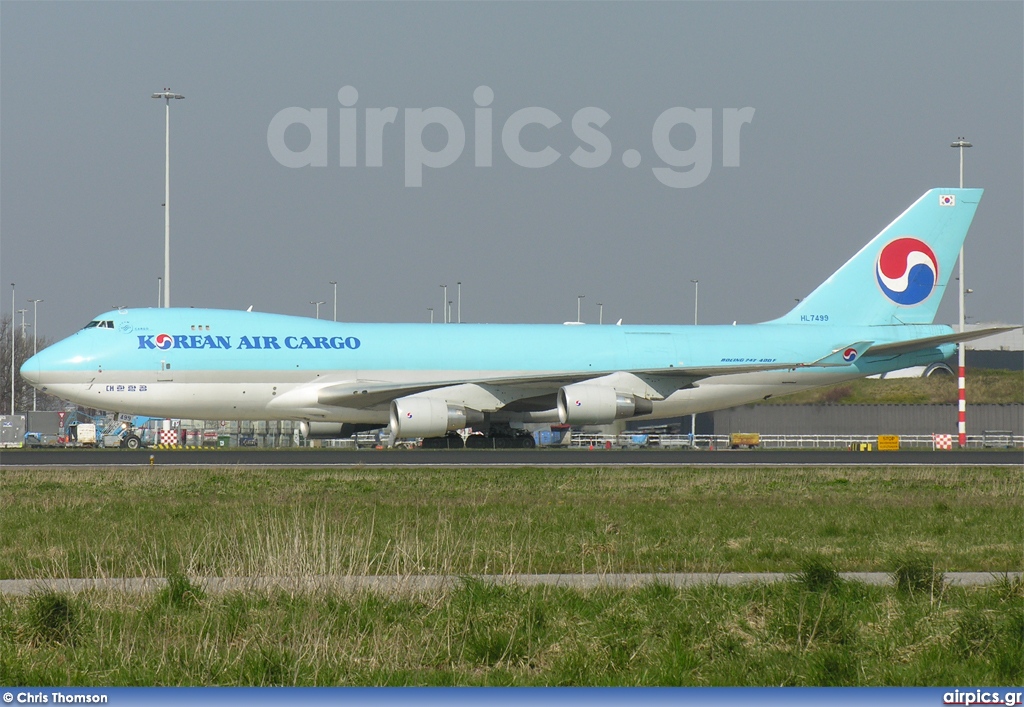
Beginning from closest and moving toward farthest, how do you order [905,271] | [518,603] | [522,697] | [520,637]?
[522,697] → [520,637] → [518,603] → [905,271]

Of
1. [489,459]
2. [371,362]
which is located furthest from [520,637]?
[371,362]

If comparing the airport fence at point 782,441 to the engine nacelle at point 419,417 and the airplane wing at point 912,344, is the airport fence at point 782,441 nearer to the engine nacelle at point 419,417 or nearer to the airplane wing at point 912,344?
the airplane wing at point 912,344

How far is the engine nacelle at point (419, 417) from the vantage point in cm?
3572

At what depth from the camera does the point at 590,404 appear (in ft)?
122

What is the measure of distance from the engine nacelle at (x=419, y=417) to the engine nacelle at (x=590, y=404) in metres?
3.61

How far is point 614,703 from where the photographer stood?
16.4 feet

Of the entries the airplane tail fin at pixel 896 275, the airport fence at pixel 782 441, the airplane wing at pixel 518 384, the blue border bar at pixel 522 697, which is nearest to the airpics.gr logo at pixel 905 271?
the airplane tail fin at pixel 896 275

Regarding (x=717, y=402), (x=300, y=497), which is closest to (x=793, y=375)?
(x=717, y=402)

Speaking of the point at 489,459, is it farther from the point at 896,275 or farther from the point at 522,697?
the point at 522,697

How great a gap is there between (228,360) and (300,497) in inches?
712

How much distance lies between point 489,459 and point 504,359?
8.74 meters

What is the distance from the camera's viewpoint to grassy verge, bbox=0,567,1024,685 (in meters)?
8.11

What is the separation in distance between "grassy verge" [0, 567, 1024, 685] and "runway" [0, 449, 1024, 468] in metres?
19.7

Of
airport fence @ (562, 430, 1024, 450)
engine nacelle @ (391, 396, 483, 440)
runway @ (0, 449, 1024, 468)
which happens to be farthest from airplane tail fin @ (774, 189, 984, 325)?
engine nacelle @ (391, 396, 483, 440)
